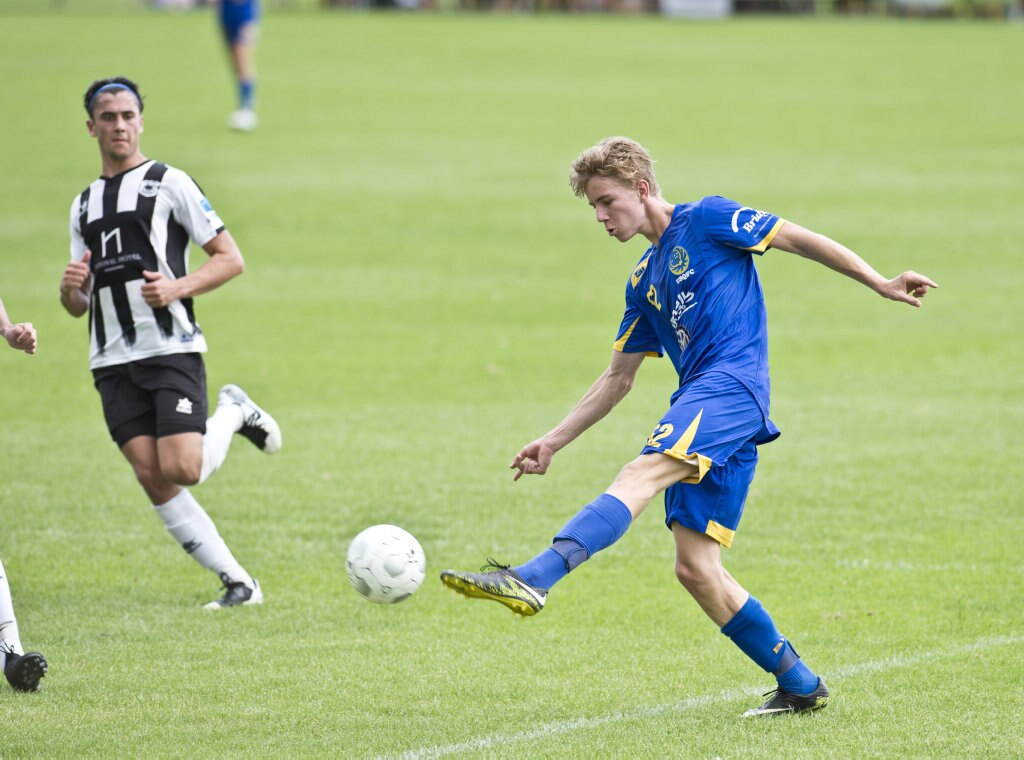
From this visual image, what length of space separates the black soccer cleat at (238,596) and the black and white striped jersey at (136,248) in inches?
50.0

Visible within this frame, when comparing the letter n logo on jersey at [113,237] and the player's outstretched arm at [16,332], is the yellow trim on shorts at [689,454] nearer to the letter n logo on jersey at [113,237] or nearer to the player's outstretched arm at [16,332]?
the player's outstretched arm at [16,332]

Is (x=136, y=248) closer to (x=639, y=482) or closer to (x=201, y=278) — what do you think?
(x=201, y=278)

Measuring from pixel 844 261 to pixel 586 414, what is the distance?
48.2 inches

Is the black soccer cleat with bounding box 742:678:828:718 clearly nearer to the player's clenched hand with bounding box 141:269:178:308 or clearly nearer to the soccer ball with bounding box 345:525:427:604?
the soccer ball with bounding box 345:525:427:604

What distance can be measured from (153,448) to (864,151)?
18948 millimetres

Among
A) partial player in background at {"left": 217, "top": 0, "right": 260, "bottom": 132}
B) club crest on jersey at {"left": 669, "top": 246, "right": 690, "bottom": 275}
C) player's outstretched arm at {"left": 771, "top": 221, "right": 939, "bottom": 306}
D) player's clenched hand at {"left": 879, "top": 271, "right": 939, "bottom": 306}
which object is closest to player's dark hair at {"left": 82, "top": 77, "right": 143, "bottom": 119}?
club crest on jersey at {"left": 669, "top": 246, "right": 690, "bottom": 275}

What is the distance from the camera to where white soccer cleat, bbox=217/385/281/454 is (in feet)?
25.3

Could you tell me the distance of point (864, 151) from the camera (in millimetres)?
23719

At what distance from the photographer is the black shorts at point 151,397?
6895 mm

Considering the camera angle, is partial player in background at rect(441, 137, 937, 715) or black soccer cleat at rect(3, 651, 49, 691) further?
black soccer cleat at rect(3, 651, 49, 691)

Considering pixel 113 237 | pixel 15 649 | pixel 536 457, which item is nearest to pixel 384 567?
pixel 536 457

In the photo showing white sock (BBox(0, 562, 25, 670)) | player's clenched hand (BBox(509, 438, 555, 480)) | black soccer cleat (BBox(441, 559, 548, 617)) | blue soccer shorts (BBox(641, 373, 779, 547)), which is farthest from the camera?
white sock (BBox(0, 562, 25, 670))

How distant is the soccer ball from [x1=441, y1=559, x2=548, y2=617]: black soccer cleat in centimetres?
93

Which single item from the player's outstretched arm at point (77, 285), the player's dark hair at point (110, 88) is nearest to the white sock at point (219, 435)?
the player's outstretched arm at point (77, 285)
